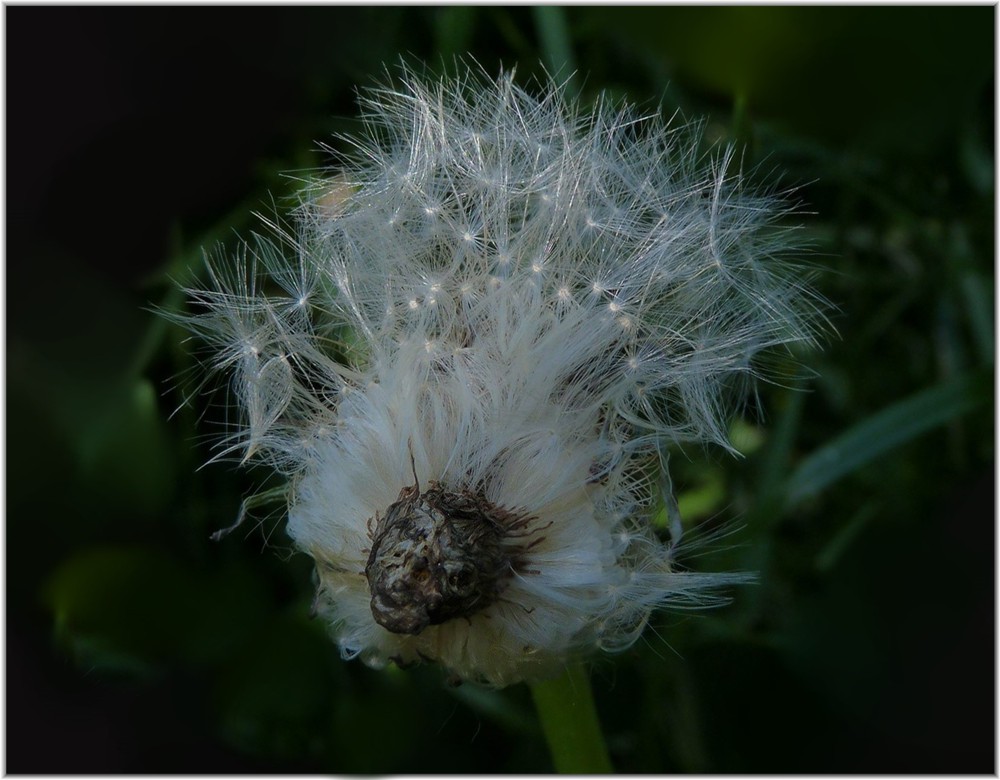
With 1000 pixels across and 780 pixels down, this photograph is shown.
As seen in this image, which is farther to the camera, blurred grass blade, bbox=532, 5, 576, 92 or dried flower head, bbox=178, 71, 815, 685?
blurred grass blade, bbox=532, 5, 576, 92

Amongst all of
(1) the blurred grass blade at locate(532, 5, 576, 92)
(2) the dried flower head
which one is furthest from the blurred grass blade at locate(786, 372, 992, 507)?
(1) the blurred grass blade at locate(532, 5, 576, 92)

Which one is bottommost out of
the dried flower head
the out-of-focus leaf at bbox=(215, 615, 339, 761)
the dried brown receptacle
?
the out-of-focus leaf at bbox=(215, 615, 339, 761)

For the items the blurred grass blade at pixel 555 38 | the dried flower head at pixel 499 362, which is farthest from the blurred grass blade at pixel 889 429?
Result: the blurred grass blade at pixel 555 38

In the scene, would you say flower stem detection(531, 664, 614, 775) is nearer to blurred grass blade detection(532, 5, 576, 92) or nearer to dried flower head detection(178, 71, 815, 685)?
dried flower head detection(178, 71, 815, 685)

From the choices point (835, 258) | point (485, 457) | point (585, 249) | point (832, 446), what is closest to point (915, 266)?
point (835, 258)

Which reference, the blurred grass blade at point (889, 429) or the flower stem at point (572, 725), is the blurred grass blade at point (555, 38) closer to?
the blurred grass blade at point (889, 429)
